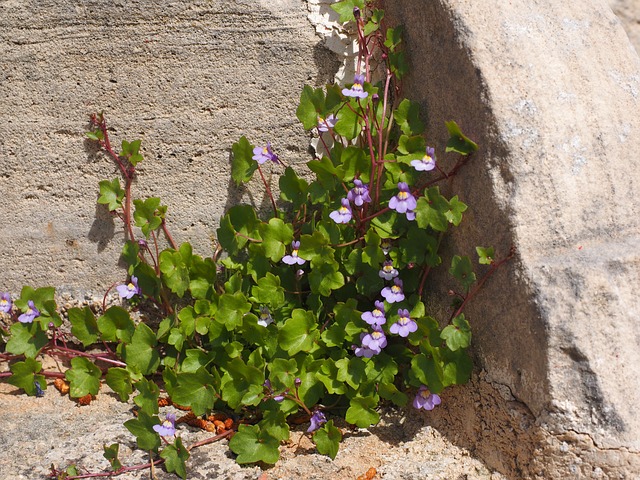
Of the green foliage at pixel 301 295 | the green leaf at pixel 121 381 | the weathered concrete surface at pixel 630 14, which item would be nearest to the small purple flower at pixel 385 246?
the green foliage at pixel 301 295

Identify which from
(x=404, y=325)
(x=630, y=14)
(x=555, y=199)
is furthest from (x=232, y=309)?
(x=630, y=14)

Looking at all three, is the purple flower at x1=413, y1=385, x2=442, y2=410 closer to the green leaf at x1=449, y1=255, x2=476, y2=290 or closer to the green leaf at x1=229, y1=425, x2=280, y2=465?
the green leaf at x1=449, y1=255, x2=476, y2=290

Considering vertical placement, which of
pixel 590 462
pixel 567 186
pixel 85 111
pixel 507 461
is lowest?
pixel 507 461

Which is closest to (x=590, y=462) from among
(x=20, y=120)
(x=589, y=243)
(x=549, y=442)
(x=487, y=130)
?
(x=549, y=442)

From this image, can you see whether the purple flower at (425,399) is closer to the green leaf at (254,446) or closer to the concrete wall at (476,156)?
the concrete wall at (476,156)

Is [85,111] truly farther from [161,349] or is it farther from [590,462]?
[590,462]

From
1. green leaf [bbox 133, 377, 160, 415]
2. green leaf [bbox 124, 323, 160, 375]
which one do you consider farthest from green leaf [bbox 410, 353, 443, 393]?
green leaf [bbox 124, 323, 160, 375]
